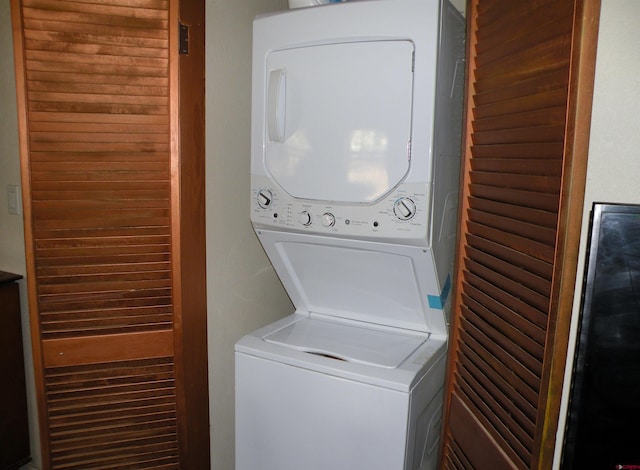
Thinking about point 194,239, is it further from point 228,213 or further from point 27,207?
point 27,207

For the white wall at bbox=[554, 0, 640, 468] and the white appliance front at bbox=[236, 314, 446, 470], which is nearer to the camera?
the white wall at bbox=[554, 0, 640, 468]

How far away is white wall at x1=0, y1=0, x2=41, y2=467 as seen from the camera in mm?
2021

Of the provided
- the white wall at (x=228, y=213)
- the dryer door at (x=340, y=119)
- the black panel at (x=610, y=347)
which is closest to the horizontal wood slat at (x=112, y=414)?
the white wall at (x=228, y=213)

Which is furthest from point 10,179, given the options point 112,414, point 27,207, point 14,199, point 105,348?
point 112,414

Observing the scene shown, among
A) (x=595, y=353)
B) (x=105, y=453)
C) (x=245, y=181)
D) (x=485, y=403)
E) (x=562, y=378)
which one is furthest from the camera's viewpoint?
(x=245, y=181)

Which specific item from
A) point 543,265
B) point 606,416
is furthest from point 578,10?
point 606,416

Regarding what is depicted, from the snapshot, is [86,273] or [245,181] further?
[245,181]

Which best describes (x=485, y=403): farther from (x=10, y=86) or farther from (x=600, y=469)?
(x=10, y=86)

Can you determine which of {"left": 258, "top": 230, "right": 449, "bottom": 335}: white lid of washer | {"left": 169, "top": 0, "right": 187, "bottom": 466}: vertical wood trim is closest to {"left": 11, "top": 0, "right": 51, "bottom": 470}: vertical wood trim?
{"left": 169, "top": 0, "right": 187, "bottom": 466}: vertical wood trim

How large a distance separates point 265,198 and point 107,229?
558 millimetres

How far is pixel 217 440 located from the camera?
2.05 metres

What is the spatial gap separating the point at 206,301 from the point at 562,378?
49.9 inches

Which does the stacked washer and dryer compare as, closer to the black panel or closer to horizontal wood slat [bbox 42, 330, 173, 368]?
horizontal wood slat [bbox 42, 330, 173, 368]

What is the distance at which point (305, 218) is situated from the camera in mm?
1727
